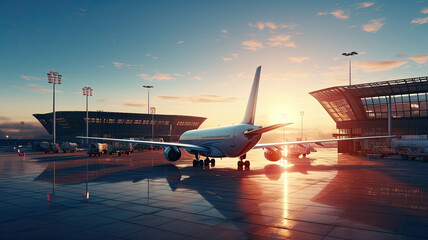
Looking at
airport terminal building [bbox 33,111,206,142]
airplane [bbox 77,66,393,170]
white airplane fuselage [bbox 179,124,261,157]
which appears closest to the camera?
airplane [bbox 77,66,393,170]

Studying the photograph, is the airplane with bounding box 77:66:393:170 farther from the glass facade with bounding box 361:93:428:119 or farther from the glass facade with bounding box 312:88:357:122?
the glass facade with bounding box 361:93:428:119

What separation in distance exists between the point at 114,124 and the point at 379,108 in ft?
373

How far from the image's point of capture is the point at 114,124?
146 metres

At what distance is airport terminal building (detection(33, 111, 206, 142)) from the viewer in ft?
459

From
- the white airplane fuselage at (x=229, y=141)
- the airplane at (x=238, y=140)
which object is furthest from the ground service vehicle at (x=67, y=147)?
the white airplane fuselage at (x=229, y=141)

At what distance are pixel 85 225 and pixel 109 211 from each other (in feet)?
7.13

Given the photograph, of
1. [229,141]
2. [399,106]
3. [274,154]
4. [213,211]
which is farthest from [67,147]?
[399,106]

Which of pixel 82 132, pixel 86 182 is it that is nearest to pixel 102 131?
pixel 82 132

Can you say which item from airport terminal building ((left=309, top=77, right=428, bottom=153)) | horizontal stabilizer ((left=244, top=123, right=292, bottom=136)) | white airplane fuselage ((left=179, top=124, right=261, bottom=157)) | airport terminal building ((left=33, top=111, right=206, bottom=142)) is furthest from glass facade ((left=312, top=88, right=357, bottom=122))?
airport terminal building ((left=33, top=111, right=206, bottom=142))

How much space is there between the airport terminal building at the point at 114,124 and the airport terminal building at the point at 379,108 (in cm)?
8294

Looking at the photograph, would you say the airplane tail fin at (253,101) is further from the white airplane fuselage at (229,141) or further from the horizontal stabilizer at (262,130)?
the horizontal stabilizer at (262,130)

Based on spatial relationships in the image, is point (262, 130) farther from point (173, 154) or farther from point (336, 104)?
point (336, 104)

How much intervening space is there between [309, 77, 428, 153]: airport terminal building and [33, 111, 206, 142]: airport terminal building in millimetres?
82944

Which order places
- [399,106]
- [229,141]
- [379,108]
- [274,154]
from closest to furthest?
[229,141] → [274,154] → [399,106] → [379,108]
